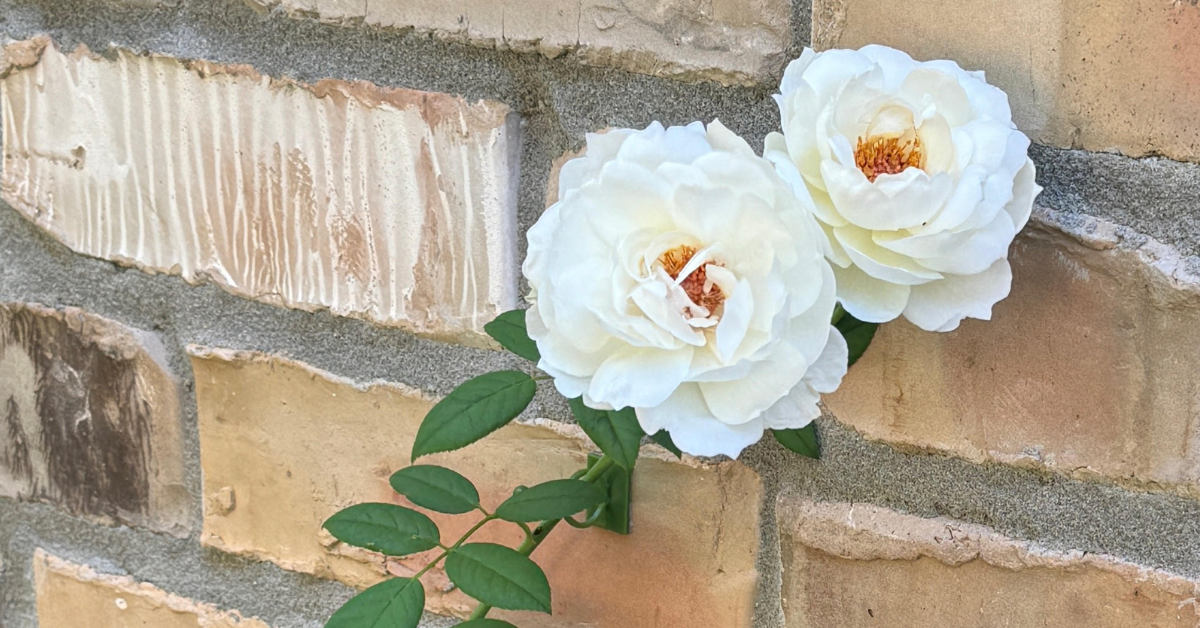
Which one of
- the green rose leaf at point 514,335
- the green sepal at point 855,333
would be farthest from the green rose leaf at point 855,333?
the green rose leaf at point 514,335

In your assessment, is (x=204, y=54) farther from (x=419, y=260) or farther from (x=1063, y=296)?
(x=1063, y=296)

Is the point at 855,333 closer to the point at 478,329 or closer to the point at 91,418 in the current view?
the point at 478,329

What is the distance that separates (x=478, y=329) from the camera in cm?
47

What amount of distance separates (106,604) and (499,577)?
0.30 m

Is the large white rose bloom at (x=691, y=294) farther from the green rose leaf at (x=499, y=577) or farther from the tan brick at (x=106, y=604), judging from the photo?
Result: the tan brick at (x=106, y=604)

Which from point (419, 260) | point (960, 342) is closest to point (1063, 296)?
point (960, 342)

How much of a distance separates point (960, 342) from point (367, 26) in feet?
0.89

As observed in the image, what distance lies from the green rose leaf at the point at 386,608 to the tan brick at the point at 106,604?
0.17 m

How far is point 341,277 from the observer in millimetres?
491

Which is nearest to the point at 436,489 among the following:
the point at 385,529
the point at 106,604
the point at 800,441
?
the point at 385,529

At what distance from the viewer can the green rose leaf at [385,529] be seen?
0.42 metres

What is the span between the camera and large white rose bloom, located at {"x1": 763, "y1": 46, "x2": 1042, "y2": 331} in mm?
309

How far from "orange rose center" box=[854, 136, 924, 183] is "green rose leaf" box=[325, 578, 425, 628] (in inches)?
9.2

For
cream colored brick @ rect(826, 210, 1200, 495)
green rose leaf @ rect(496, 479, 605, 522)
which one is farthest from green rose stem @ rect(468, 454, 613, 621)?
cream colored brick @ rect(826, 210, 1200, 495)
